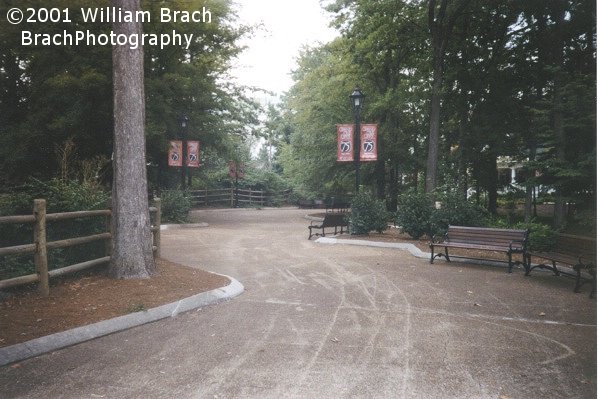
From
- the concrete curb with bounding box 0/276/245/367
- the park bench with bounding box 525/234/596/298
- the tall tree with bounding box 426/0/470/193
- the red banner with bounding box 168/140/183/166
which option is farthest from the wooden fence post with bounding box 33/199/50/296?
the red banner with bounding box 168/140/183/166

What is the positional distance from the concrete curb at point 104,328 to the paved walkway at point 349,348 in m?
0.12

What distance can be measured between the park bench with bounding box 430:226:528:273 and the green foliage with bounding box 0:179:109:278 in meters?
7.30

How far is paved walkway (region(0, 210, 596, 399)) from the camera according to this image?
11.5 ft

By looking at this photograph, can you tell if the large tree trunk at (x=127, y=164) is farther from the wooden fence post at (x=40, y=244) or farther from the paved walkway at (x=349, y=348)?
the paved walkway at (x=349, y=348)

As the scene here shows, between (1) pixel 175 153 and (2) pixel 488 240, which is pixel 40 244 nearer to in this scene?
(2) pixel 488 240

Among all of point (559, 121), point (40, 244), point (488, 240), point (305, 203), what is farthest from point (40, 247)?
point (305, 203)

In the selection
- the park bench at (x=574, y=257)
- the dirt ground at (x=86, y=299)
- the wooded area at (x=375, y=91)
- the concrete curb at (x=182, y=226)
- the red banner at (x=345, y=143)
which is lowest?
the concrete curb at (x=182, y=226)

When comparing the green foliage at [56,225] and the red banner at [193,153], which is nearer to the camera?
the green foliage at [56,225]

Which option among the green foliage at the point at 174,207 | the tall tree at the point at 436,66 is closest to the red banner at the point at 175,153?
the green foliage at the point at 174,207

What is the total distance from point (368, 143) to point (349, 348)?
37.3ft

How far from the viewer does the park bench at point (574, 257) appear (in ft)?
22.8

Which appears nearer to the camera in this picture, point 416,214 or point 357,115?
point 416,214

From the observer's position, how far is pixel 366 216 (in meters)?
14.1

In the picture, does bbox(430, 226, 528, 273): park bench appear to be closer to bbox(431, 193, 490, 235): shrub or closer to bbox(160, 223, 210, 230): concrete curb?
bbox(431, 193, 490, 235): shrub
